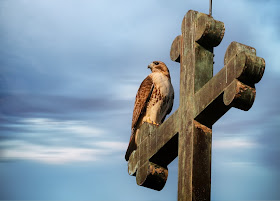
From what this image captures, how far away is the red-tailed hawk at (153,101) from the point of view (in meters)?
6.22

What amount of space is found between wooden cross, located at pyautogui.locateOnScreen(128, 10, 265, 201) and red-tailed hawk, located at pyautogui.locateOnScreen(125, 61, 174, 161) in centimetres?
141

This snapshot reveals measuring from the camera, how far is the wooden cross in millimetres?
3736

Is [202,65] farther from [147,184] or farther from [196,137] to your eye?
[147,184]

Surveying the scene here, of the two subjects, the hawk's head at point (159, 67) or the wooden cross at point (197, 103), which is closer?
the wooden cross at point (197, 103)

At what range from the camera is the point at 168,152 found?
14.8 ft

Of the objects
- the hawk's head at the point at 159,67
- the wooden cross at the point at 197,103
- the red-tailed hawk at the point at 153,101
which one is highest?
the hawk's head at the point at 159,67

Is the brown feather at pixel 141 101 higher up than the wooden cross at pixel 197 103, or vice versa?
the brown feather at pixel 141 101

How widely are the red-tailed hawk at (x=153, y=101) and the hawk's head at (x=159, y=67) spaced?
0.14m

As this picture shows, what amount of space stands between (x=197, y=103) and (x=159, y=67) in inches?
110

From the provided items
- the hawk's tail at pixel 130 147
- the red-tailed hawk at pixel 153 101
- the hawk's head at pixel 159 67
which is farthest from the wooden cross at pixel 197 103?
the hawk's head at pixel 159 67

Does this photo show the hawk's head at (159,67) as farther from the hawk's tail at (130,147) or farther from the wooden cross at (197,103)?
the wooden cross at (197,103)

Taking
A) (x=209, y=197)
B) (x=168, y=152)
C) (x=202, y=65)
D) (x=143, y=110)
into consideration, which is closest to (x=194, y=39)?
(x=202, y=65)

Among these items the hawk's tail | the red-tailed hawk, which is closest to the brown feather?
the red-tailed hawk

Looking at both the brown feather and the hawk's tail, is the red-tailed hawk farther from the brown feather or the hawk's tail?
the hawk's tail
